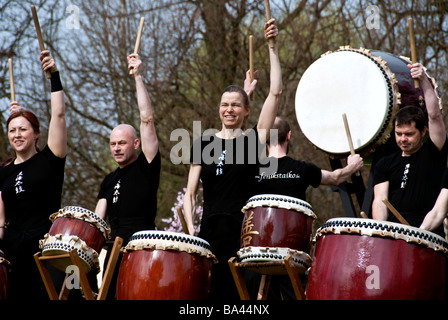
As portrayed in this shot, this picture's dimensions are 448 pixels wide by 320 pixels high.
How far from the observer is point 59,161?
4410 millimetres

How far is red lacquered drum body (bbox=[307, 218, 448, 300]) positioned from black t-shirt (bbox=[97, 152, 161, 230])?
145 cm

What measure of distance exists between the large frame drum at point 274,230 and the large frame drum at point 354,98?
952 mm

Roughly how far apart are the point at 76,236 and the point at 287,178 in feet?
4.40

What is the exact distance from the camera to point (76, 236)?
13.9 feet

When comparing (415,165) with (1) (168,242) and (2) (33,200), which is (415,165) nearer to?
(1) (168,242)

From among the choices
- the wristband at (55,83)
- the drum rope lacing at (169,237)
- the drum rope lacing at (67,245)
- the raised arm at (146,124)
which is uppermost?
the wristband at (55,83)

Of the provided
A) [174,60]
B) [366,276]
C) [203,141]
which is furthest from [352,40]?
[366,276]

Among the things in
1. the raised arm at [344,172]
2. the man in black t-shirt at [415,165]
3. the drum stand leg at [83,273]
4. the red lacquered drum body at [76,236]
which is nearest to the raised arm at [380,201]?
the man in black t-shirt at [415,165]

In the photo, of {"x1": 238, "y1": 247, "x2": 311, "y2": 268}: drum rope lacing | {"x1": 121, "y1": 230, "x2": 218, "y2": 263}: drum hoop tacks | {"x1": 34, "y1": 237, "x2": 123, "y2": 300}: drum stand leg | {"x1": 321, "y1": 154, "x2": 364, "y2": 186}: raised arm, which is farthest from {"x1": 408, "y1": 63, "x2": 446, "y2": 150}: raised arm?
{"x1": 34, "y1": 237, "x2": 123, "y2": 300}: drum stand leg

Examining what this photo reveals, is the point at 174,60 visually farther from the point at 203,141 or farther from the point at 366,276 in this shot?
the point at 366,276

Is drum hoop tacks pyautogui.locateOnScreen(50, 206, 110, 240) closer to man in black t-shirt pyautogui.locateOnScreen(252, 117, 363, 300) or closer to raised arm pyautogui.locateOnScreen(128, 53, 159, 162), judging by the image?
raised arm pyautogui.locateOnScreen(128, 53, 159, 162)

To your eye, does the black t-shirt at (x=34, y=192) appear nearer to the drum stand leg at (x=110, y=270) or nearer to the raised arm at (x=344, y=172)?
the drum stand leg at (x=110, y=270)

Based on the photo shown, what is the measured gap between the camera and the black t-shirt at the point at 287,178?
14.6 feet

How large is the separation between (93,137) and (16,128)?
20.0ft
